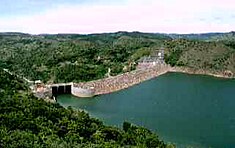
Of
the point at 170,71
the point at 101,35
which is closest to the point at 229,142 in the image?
the point at 170,71

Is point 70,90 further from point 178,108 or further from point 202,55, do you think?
point 202,55

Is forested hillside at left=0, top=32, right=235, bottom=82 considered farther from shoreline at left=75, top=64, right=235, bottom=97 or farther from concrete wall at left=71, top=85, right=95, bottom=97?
concrete wall at left=71, top=85, right=95, bottom=97

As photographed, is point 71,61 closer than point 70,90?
No

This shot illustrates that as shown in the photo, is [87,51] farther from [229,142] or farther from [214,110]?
[229,142]

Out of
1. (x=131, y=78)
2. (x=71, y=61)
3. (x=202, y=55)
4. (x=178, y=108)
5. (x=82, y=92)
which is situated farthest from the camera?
(x=202, y=55)

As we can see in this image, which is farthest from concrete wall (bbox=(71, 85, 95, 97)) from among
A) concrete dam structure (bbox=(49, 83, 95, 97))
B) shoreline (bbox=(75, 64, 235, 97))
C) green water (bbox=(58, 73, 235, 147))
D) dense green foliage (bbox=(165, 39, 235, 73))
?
dense green foliage (bbox=(165, 39, 235, 73))

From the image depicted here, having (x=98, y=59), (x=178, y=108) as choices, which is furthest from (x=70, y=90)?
(x=178, y=108)

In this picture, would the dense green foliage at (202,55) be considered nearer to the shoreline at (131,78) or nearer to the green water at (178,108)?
the shoreline at (131,78)
